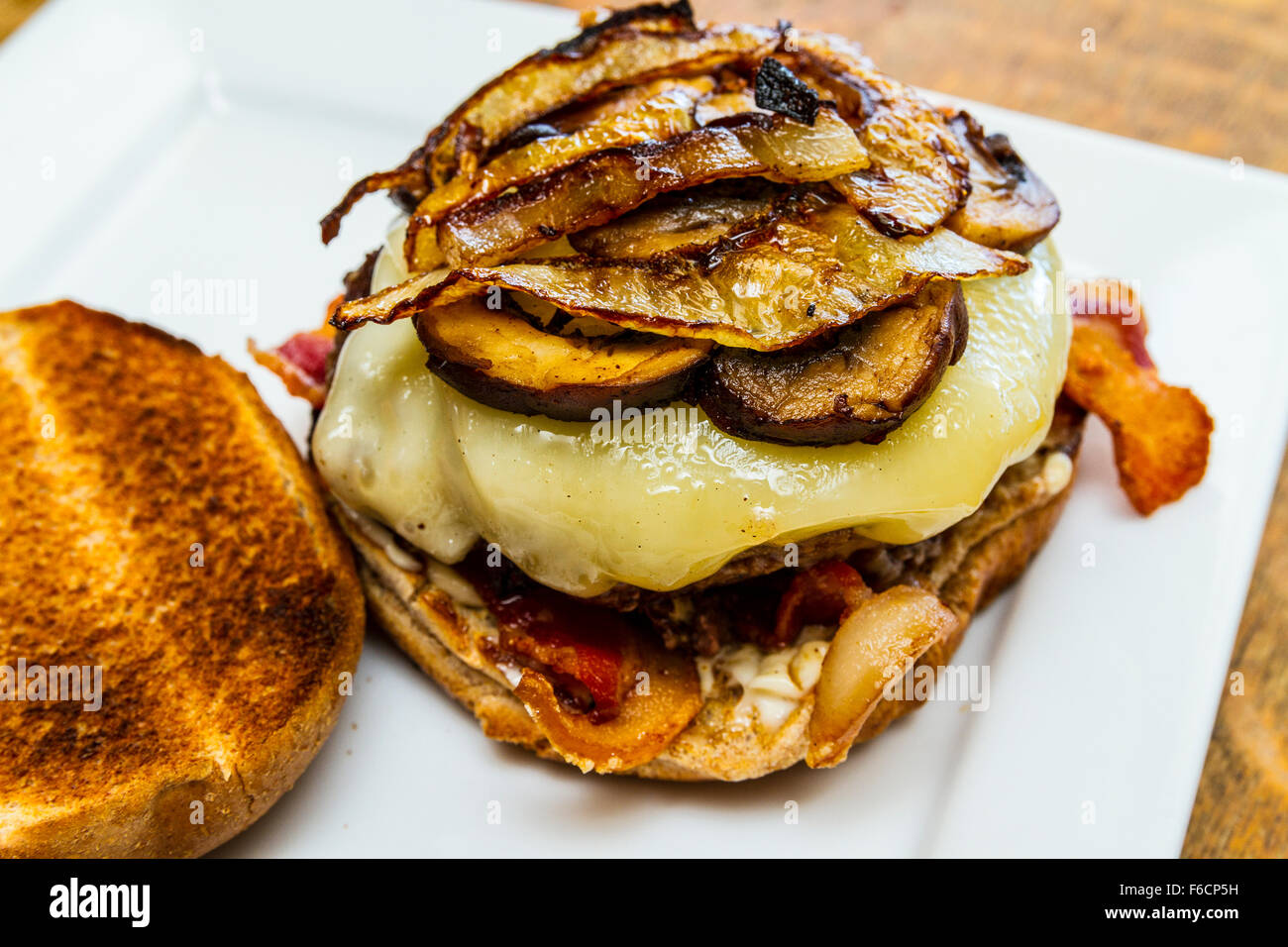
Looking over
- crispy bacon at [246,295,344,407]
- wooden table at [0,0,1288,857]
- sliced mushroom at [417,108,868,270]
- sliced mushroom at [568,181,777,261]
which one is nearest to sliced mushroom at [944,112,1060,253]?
sliced mushroom at [417,108,868,270]

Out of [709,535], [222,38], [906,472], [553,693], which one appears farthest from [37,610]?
[222,38]

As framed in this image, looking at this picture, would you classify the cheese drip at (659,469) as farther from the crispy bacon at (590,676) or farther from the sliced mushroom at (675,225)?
the sliced mushroom at (675,225)

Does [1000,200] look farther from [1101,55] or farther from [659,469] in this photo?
[1101,55]

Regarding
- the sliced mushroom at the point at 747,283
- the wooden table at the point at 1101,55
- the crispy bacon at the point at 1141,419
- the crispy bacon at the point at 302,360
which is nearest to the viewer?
the sliced mushroom at the point at 747,283

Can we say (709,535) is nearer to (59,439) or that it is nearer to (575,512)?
(575,512)

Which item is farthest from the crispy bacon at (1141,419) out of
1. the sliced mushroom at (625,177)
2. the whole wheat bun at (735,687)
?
the sliced mushroom at (625,177)

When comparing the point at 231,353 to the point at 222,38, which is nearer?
the point at 231,353
